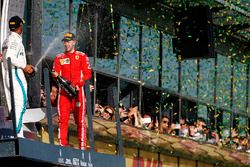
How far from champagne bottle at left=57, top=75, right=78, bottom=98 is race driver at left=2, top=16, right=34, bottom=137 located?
37.5 inches

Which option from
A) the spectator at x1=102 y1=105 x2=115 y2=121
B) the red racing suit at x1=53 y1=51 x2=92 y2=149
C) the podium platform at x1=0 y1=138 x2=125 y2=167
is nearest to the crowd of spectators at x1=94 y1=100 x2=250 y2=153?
the spectator at x1=102 y1=105 x2=115 y2=121

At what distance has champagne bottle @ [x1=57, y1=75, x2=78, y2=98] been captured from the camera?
14344mm

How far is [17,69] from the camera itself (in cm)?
1334

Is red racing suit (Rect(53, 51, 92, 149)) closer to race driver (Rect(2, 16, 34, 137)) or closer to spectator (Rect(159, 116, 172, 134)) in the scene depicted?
race driver (Rect(2, 16, 34, 137))

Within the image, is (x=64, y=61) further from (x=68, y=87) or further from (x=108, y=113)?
(x=108, y=113)

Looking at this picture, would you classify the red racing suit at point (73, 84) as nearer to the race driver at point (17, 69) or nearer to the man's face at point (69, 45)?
the man's face at point (69, 45)

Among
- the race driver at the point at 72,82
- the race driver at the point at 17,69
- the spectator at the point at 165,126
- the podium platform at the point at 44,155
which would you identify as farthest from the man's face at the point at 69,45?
the spectator at the point at 165,126

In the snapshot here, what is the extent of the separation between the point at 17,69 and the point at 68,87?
1323 millimetres

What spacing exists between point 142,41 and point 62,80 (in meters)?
10.2

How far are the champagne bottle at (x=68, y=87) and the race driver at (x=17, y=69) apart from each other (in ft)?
3.13

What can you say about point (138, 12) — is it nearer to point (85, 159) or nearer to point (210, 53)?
point (210, 53)

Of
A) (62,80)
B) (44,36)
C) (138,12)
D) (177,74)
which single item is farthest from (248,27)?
(62,80)

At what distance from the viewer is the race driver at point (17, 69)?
1324 cm

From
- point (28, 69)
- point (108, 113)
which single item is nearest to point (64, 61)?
point (28, 69)
